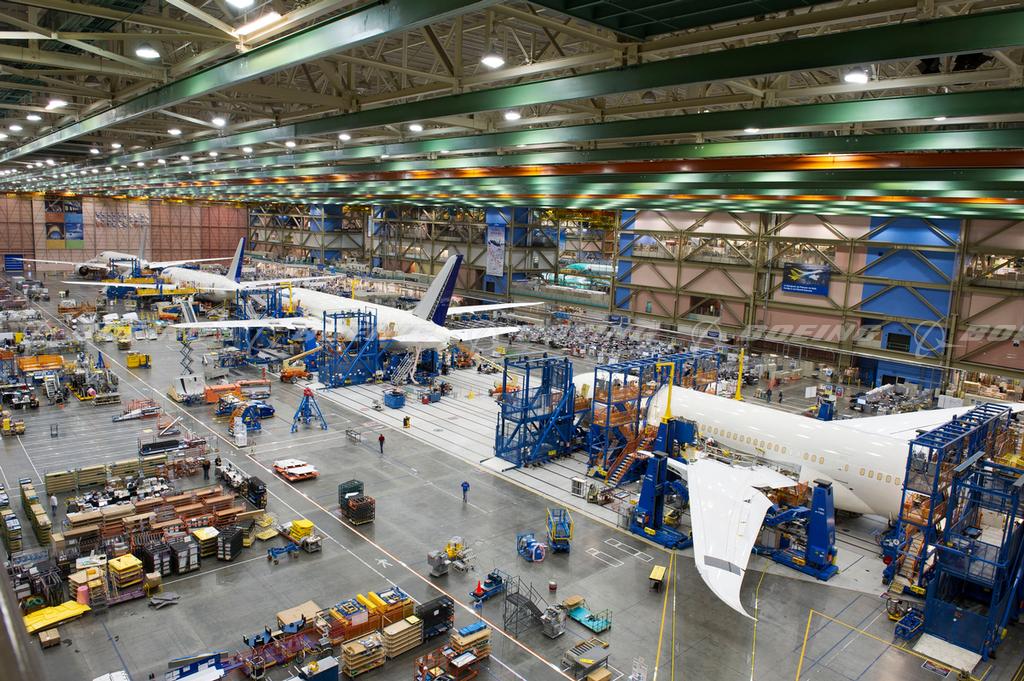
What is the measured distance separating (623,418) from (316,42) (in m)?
22.6

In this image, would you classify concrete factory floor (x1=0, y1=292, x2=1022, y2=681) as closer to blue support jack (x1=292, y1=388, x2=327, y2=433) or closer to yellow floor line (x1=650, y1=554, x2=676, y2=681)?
yellow floor line (x1=650, y1=554, x2=676, y2=681)

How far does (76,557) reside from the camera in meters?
20.8

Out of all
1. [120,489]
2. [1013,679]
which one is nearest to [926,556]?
[1013,679]

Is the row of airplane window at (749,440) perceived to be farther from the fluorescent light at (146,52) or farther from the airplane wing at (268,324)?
the airplane wing at (268,324)

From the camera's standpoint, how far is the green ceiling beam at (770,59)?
364 inches

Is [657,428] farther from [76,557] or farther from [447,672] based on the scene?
[76,557]

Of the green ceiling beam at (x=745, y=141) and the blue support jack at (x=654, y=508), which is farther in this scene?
the blue support jack at (x=654, y=508)

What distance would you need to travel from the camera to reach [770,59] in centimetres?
Result: 1115

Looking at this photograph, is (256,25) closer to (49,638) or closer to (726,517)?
(49,638)

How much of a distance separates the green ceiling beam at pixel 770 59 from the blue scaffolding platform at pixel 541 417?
671 inches

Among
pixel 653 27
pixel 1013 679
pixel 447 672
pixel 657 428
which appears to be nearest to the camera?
pixel 653 27

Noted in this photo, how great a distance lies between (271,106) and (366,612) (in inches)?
677

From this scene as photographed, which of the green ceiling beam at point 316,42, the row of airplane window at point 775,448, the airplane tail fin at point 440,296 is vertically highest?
the green ceiling beam at point 316,42

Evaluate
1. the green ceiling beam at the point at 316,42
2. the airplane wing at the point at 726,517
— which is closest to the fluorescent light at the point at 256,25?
the green ceiling beam at the point at 316,42
